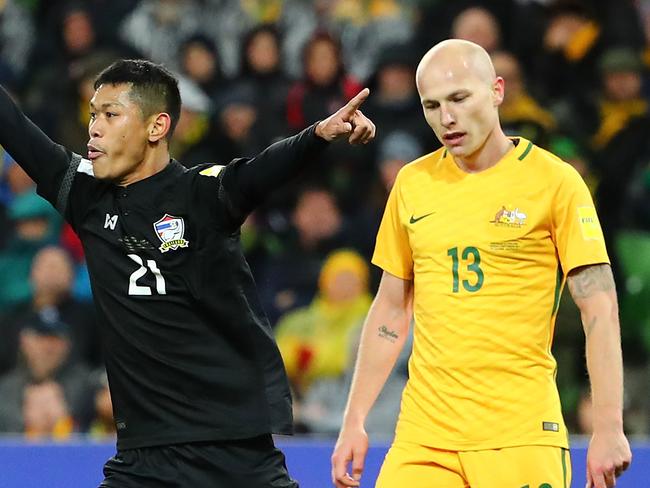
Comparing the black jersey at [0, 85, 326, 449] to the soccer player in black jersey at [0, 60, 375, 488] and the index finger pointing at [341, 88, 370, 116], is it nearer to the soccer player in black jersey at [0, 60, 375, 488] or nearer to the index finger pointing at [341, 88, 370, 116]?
the soccer player in black jersey at [0, 60, 375, 488]

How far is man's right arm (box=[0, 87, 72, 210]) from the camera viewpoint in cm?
417

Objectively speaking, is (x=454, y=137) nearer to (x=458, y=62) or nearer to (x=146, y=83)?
(x=458, y=62)

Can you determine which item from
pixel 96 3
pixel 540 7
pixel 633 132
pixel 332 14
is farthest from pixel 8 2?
pixel 633 132

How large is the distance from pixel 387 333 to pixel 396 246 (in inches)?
10.7

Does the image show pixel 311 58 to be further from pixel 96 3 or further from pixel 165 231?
pixel 165 231

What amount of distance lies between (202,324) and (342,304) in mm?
3225

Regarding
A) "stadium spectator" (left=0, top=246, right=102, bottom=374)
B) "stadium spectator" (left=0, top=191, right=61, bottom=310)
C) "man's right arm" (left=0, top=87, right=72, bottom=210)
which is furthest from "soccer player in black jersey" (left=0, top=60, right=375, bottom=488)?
"stadium spectator" (left=0, top=191, right=61, bottom=310)

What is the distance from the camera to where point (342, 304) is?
7.18 meters

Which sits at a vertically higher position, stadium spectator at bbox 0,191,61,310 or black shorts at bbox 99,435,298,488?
stadium spectator at bbox 0,191,61,310

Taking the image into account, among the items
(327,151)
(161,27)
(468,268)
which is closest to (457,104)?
(468,268)

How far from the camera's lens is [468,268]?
3.95 meters

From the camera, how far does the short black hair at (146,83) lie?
4.16m

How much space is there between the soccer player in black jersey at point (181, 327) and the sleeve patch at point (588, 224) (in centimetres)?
91

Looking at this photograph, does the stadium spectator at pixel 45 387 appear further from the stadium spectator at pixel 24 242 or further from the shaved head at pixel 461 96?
the shaved head at pixel 461 96
